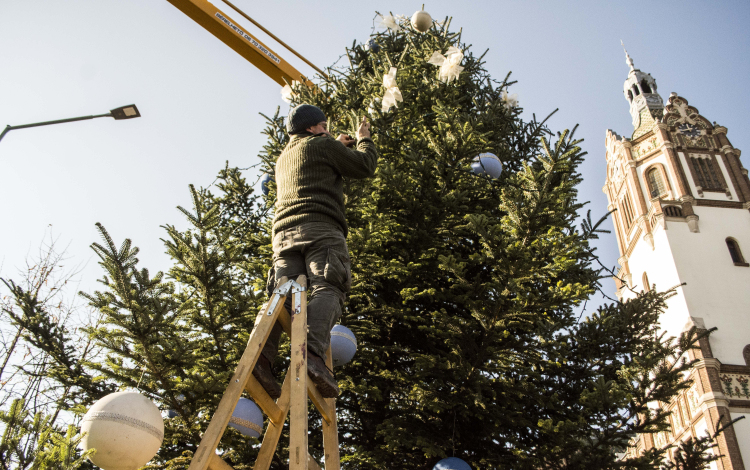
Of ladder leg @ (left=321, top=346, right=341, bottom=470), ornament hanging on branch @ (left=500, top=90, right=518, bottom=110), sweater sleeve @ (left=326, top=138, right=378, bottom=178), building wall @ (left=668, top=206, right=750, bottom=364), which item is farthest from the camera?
building wall @ (left=668, top=206, right=750, bottom=364)

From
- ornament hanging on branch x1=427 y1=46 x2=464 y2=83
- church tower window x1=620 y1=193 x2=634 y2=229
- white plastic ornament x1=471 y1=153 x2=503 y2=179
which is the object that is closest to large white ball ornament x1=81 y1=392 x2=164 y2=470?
white plastic ornament x1=471 y1=153 x2=503 y2=179

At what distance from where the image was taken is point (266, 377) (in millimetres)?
2830

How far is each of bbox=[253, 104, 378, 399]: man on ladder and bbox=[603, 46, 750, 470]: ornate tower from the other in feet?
69.9

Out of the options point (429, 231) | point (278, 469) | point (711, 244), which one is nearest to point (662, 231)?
point (711, 244)

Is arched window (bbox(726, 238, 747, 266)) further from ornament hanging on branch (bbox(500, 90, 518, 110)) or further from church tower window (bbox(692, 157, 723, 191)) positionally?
ornament hanging on branch (bbox(500, 90, 518, 110))

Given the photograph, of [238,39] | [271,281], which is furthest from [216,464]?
[238,39]

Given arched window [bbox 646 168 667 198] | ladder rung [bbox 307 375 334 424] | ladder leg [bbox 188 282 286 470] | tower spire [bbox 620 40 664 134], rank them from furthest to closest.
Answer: tower spire [bbox 620 40 664 134] → arched window [bbox 646 168 667 198] → ladder rung [bbox 307 375 334 424] → ladder leg [bbox 188 282 286 470]

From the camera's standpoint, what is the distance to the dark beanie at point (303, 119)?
374 cm

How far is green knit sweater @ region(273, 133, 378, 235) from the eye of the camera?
3.32 meters

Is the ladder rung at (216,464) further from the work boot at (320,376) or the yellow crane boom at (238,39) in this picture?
the yellow crane boom at (238,39)

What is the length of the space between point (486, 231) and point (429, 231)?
57.7 inches

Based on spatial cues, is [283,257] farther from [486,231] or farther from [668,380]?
[668,380]

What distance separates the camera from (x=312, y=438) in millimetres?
5227

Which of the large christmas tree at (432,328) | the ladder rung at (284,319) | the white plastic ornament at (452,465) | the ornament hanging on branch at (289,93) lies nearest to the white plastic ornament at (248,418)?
the large christmas tree at (432,328)
